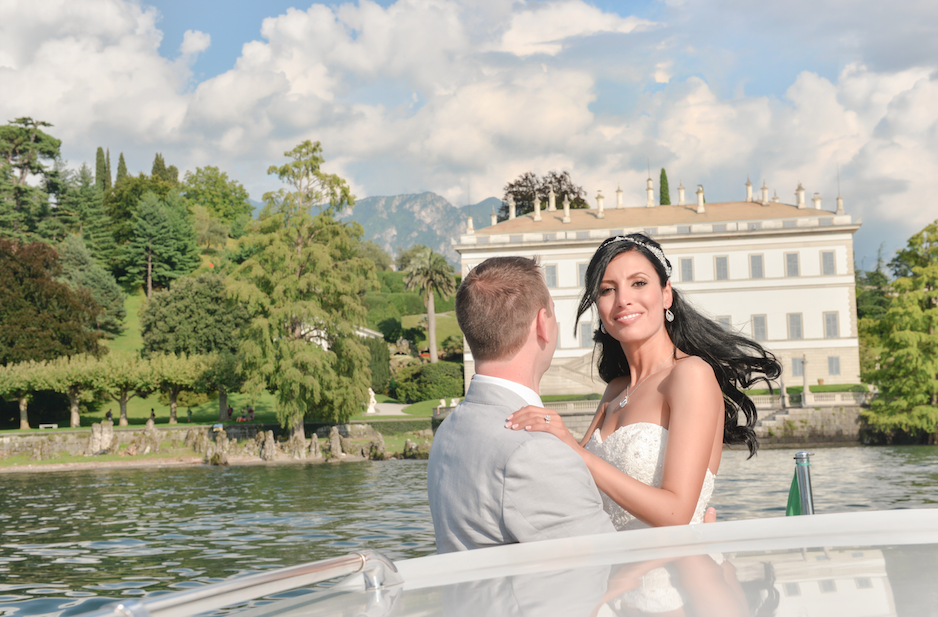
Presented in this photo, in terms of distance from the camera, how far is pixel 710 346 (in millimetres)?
3162

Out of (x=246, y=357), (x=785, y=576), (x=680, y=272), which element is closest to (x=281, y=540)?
(x=785, y=576)

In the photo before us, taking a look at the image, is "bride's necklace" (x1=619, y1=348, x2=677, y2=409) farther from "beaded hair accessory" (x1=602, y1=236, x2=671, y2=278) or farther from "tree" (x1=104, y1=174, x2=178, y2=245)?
"tree" (x1=104, y1=174, x2=178, y2=245)

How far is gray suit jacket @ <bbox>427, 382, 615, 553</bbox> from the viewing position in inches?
77.2

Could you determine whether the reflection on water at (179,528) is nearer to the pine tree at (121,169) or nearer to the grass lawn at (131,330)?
the grass lawn at (131,330)

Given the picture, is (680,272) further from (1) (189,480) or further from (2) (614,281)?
(2) (614,281)

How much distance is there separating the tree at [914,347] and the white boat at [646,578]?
32.2 meters

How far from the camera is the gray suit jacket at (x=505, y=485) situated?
1.96m

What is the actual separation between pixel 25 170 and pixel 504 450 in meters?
66.7

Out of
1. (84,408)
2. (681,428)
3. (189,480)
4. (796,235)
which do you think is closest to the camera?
(681,428)

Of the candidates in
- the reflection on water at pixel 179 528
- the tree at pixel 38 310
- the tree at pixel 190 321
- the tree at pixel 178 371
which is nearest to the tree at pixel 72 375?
the tree at pixel 178 371

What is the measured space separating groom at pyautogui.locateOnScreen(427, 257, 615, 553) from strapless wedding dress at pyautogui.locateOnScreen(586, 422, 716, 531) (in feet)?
2.68

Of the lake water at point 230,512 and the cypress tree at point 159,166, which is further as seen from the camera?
the cypress tree at point 159,166

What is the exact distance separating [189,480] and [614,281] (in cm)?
2300

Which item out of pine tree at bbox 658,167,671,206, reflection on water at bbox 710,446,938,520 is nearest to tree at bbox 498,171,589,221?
pine tree at bbox 658,167,671,206
